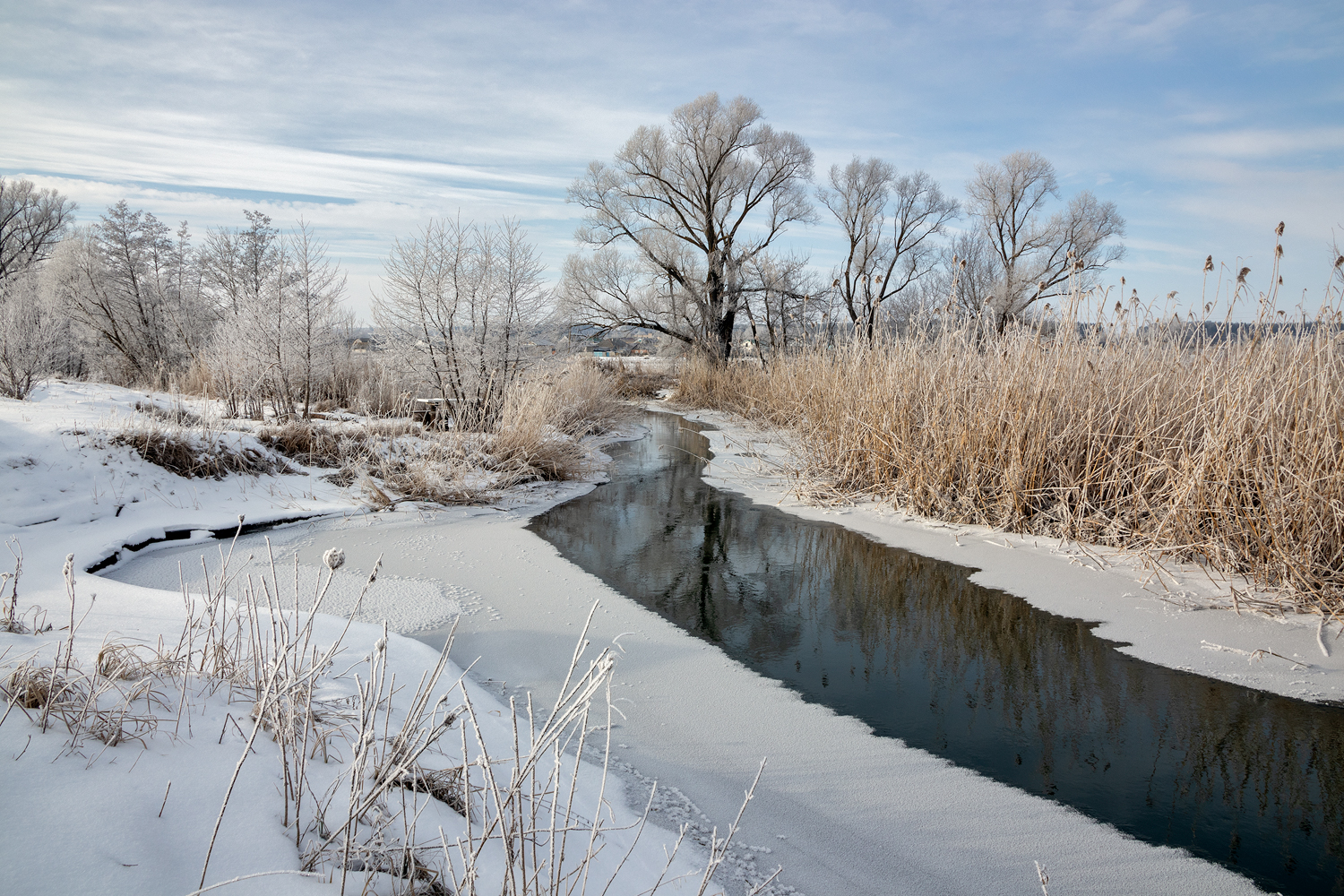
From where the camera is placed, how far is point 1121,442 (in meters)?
4.61

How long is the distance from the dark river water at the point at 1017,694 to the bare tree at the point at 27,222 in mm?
35164

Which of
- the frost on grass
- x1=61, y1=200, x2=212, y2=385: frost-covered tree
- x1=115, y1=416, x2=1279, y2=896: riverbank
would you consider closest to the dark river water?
x1=115, y1=416, x2=1279, y2=896: riverbank

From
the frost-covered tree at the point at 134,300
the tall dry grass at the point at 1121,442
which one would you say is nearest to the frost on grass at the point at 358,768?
the tall dry grass at the point at 1121,442

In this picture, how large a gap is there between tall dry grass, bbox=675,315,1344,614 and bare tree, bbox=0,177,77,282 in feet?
115

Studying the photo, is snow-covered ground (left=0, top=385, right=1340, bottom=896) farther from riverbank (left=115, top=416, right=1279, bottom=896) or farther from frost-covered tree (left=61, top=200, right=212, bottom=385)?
frost-covered tree (left=61, top=200, right=212, bottom=385)

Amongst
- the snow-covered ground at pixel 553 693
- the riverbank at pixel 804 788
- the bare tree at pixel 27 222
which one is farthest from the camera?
the bare tree at pixel 27 222

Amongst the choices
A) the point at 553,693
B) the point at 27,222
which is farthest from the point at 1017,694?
the point at 27,222

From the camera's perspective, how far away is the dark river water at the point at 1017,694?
6.71ft

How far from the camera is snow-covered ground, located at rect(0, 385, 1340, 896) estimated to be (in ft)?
4.18

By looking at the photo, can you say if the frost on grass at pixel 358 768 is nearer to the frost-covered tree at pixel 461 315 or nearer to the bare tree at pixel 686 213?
the frost-covered tree at pixel 461 315

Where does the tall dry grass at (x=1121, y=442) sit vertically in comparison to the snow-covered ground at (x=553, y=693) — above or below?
above

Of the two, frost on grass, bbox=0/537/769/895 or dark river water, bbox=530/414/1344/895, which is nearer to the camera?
frost on grass, bbox=0/537/769/895

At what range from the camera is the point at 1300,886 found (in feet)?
5.81

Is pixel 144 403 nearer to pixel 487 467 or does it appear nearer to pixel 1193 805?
pixel 487 467
